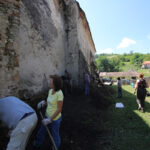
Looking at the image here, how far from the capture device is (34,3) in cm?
538

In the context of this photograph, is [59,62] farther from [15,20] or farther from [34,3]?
[15,20]

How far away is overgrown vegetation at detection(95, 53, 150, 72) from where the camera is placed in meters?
53.2

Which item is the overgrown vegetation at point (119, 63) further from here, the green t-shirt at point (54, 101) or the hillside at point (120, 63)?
the green t-shirt at point (54, 101)

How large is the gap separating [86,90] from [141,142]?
4749 millimetres

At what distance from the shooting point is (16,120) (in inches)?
70.1

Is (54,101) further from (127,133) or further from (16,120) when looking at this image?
(127,133)

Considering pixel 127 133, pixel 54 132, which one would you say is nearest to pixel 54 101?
pixel 54 132

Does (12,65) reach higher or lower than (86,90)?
higher

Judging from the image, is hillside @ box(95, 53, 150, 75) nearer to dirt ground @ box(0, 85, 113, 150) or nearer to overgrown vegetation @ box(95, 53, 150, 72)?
overgrown vegetation @ box(95, 53, 150, 72)

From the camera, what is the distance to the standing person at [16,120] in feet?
5.80

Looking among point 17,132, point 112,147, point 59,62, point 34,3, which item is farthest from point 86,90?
point 17,132

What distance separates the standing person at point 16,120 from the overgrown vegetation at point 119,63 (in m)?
52.6

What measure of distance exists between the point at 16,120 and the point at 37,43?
4.23m

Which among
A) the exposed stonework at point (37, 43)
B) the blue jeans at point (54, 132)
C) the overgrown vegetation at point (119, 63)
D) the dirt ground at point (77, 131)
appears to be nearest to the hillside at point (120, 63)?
the overgrown vegetation at point (119, 63)
